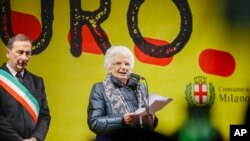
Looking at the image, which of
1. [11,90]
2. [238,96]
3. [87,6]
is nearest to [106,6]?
[87,6]

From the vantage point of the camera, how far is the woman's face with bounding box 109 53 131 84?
3527 millimetres

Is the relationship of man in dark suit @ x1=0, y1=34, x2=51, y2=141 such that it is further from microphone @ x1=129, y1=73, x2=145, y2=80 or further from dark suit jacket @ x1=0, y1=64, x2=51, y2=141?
microphone @ x1=129, y1=73, x2=145, y2=80

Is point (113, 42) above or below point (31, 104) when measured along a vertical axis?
above

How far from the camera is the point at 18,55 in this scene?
3.49 metres

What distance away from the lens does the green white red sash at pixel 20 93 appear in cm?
344

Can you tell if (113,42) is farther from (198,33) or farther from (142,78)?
(198,33)

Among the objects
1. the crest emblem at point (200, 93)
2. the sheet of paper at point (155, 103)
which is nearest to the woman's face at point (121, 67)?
the sheet of paper at point (155, 103)

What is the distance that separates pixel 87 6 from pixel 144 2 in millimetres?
445

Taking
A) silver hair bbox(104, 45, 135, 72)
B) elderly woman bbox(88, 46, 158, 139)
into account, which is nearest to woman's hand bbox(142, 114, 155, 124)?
elderly woman bbox(88, 46, 158, 139)

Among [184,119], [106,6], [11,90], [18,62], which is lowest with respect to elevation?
[184,119]

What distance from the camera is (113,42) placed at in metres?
3.57

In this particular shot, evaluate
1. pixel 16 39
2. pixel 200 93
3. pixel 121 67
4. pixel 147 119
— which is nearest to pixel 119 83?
pixel 121 67

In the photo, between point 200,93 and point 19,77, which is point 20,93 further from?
point 200,93

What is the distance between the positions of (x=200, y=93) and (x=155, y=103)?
37cm
